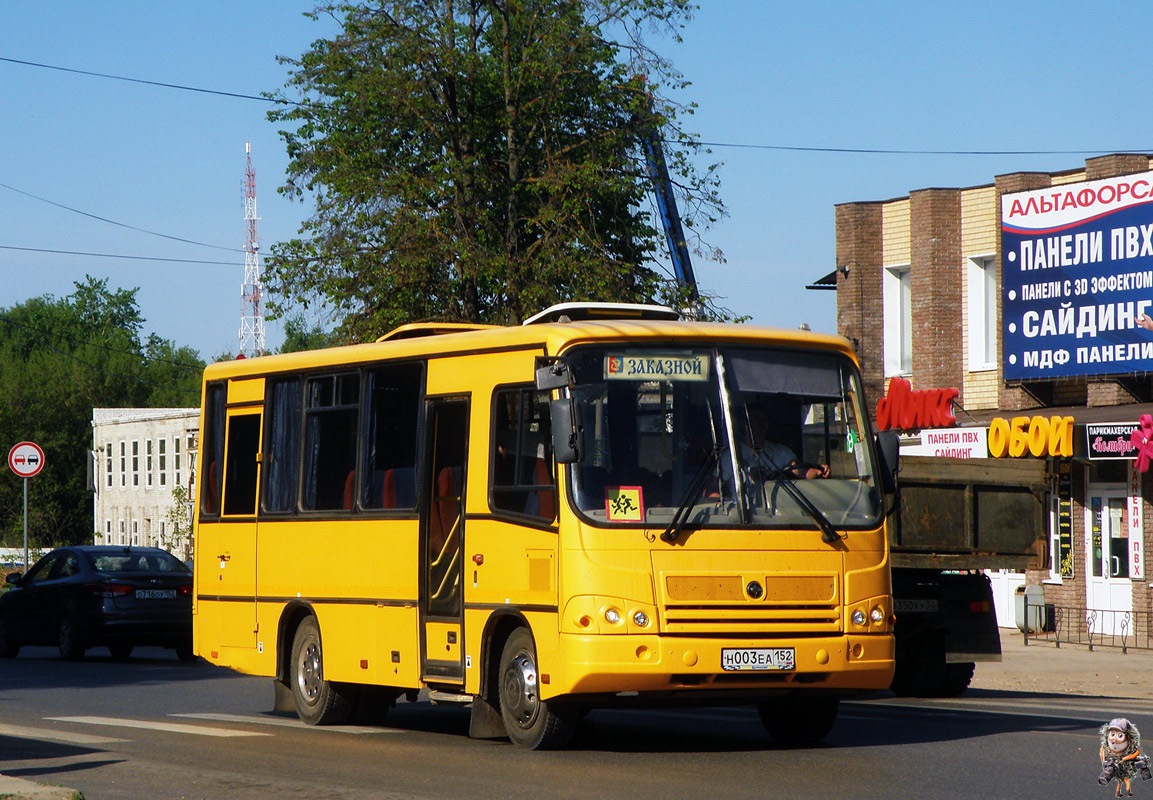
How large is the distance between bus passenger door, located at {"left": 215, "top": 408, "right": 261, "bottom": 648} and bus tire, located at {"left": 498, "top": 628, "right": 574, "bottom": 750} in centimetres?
380

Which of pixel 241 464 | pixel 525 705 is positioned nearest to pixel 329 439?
pixel 241 464

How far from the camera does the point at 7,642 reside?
25.7m

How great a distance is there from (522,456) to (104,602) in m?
13.3

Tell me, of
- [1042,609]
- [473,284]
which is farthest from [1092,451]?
[473,284]

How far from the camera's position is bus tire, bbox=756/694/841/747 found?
1238 cm

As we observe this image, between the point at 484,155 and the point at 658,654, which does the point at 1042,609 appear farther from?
the point at 658,654

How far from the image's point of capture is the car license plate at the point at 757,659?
11.3 m

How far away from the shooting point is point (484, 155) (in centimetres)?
3359

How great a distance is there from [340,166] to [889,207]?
10.3 meters

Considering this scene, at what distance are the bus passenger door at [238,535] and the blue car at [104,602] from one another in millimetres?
8219

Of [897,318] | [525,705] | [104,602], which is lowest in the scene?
[525,705]

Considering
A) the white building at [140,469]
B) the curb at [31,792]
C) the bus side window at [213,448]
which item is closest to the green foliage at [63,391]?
the white building at [140,469]

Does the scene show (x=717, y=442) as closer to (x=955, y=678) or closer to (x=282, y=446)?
(x=282, y=446)

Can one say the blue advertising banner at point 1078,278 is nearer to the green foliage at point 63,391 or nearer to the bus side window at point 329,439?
the bus side window at point 329,439
